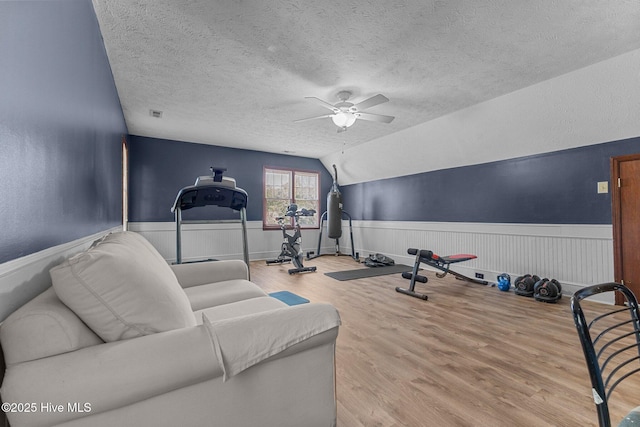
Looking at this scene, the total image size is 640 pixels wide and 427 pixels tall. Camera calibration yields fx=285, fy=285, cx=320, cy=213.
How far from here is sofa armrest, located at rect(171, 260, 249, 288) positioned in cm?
222

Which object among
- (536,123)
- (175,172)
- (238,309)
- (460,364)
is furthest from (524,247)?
(175,172)

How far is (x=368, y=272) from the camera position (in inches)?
210

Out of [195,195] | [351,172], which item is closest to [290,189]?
[351,172]

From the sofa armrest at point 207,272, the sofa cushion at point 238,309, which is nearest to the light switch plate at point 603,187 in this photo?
the sofa cushion at point 238,309

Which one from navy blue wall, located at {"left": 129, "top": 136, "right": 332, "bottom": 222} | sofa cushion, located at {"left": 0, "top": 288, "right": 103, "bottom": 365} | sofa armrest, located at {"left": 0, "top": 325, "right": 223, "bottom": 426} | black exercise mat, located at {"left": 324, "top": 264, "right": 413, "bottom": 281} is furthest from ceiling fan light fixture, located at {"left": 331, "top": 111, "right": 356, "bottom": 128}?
navy blue wall, located at {"left": 129, "top": 136, "right": 332, "bottom": 222}

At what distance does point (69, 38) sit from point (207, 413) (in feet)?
6.28

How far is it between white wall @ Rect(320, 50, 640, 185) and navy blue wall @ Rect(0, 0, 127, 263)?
4.42 meters

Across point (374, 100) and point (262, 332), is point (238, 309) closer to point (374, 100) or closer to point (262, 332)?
point (262, 332)

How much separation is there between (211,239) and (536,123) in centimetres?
601

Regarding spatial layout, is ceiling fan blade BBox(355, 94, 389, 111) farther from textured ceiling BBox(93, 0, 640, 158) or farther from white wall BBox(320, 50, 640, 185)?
white wall BBox(320, 50, 640, 185)

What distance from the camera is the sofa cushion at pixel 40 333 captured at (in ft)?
2.48

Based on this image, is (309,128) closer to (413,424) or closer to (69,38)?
(69,38)

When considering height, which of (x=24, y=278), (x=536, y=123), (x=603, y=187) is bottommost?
(x=24, y=278)

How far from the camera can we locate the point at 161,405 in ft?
2.97
